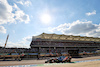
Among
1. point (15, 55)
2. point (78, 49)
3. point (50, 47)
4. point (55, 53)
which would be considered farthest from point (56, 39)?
point (15, 55)

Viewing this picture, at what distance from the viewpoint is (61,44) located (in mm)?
42500

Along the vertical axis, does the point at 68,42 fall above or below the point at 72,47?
above

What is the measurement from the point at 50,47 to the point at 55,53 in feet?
18.0

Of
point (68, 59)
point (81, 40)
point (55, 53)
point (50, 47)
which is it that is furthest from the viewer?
point (81, 40)

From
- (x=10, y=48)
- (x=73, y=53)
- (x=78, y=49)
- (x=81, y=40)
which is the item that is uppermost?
(x=81, y=40)

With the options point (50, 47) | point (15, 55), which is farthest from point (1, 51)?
point (50, 47)

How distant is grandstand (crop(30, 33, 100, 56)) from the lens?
3756cm

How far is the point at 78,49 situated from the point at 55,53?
17.6 metres

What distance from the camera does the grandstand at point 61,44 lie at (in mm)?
37562

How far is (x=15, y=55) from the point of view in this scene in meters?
29.7

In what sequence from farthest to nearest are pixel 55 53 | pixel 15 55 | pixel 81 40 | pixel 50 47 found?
pixel 81 40, pixel 50 47, pixel 55 53, pixel 15 55

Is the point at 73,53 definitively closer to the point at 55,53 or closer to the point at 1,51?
the point at 55,53

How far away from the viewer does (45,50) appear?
37.4 m

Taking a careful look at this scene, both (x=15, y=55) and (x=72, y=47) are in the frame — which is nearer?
(x=15, y=55)
